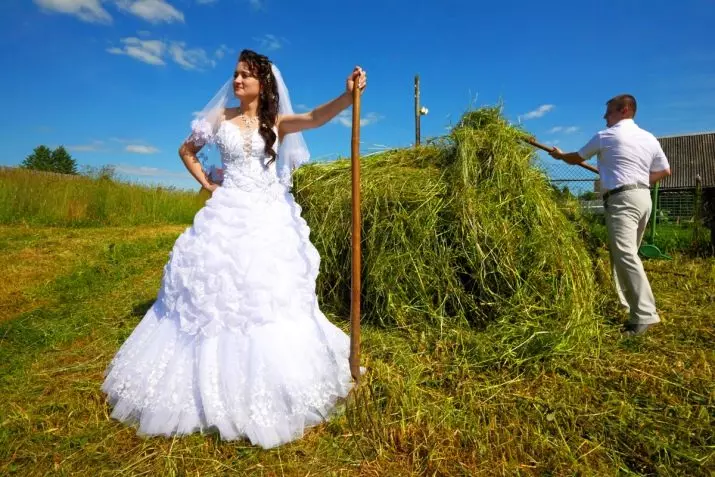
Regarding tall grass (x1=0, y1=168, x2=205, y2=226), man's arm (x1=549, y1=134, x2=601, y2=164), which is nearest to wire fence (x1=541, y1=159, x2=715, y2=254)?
man's arm (x1=549, y1=134, x2=601, y2=164)

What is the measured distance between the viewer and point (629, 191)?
3.73m

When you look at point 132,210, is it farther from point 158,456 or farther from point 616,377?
point 616,377

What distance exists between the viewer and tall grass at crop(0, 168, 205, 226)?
10.6 metres

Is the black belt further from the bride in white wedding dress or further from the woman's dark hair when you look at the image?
the woman's dark hair

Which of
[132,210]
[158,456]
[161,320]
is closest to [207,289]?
[161,320]

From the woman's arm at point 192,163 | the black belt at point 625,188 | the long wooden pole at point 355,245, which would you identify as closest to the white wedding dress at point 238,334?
the long wooden pole at point 355,245

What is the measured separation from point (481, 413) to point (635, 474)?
770 millimetres

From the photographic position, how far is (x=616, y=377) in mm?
2842

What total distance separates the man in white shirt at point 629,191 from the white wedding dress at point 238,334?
259cm

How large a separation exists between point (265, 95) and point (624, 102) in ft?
10.8

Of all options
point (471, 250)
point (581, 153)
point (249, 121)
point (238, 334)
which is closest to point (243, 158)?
point (249, 121)

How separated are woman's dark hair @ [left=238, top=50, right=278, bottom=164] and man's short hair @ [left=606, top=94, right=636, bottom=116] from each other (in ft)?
10.4

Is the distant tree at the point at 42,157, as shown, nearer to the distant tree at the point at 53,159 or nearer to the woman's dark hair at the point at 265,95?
the distant tree at the point at 53,159

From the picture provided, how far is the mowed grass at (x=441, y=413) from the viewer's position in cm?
212
